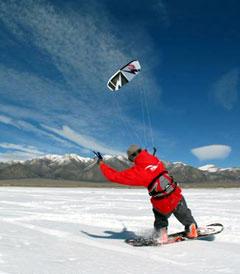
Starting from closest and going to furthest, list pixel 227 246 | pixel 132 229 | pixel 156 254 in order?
1. pixel 156 254
2. pixel 227 246
3. pixel 132 229

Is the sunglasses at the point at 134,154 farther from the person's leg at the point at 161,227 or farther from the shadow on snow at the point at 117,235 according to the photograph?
the shadow on snow at the point at 117,235

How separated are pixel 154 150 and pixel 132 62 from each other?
4560 millimetres

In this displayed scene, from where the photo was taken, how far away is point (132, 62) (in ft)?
36.8

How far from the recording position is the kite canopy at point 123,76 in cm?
1088

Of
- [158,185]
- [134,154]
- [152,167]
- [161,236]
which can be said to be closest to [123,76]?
[134,154]

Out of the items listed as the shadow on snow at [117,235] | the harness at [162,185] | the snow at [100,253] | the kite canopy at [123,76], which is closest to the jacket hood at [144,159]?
the harness at [162,185]

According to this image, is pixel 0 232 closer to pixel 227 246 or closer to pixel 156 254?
pixel 156 254

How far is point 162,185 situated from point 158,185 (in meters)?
0.08

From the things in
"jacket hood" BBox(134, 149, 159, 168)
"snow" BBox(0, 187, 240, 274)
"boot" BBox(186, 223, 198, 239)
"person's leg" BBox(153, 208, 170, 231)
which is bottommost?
"snow" BBox(0, 187, 240, 274)

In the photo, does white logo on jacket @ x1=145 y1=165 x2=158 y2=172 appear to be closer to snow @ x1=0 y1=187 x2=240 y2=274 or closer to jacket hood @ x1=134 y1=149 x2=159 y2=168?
jacket hood @ x1=134 y1=149 x2=159 y2=168

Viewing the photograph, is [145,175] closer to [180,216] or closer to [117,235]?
[180,216]

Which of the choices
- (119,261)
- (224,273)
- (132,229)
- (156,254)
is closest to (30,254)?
(119,261)

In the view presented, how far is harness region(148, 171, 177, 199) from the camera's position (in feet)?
22.9

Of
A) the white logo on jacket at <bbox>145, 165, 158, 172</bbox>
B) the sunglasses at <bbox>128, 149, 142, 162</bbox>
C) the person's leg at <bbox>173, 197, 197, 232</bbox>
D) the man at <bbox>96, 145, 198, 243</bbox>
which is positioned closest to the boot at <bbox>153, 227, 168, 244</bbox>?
the man at <bbox>96, 145, 198, 243</bbox>
